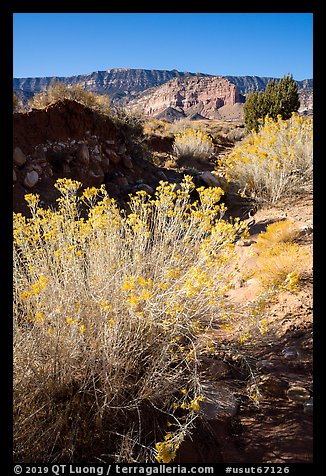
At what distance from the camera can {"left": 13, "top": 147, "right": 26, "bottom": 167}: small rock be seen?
228 inches

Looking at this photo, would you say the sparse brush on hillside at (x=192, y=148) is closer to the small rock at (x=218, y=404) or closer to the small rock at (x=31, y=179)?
the small rock at (x=31, y=179)

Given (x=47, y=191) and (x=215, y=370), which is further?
(x=47, y=191)

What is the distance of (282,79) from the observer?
1525cm

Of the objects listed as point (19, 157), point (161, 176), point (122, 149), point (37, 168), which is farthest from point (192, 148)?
point (19, 157)

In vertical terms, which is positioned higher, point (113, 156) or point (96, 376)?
point (113, 156)

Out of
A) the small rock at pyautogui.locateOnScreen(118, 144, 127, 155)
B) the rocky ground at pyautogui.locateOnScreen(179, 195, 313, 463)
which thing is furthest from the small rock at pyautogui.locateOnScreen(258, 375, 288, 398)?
the small rock at pyautogui.locateOnScreen(118, 144, 127, 155)

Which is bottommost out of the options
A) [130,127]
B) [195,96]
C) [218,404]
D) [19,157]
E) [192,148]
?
[218,404]

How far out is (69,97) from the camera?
7.74 m

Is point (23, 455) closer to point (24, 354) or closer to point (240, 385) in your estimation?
point (24, 354)

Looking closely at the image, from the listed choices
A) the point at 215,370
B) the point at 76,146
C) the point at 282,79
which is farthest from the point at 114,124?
the point at 282,79

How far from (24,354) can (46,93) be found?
715 centimetres

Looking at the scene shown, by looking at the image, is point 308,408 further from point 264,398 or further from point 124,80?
point 124,80

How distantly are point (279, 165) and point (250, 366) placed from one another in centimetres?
441

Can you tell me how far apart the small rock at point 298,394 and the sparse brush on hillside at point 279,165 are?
4323mm
